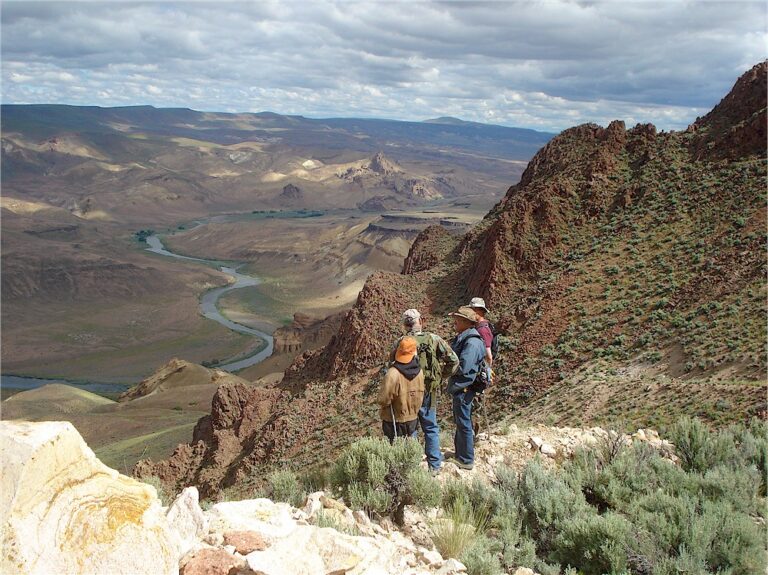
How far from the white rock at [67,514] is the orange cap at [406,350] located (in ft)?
11.5

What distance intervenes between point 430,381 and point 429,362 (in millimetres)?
226

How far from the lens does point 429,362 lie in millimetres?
7305

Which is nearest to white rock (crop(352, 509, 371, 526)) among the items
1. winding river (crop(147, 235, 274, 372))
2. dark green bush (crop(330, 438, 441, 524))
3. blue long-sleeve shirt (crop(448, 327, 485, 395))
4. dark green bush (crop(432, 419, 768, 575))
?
dark green bush (crop(330, 438, 441, 524))

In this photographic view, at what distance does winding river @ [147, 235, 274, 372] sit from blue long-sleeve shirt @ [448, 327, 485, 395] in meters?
52.7

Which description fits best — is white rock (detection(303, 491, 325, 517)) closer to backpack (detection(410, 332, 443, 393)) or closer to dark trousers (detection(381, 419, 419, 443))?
dark trousers (detection(381, 419, 419, 443))

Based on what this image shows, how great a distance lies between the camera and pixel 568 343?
15930 millimetres

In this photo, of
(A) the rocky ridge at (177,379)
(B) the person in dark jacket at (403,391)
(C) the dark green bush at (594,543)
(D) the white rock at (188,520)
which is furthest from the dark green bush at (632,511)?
(A) the rocky ridge at (177,379)

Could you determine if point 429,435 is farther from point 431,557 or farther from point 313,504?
point 431,557

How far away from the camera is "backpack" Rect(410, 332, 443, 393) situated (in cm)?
726

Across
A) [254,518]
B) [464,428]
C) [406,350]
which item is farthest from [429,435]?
[254,518]

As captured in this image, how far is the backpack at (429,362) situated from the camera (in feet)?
23.8

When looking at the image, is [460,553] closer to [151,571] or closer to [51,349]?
[151,571]

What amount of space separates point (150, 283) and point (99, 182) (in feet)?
312

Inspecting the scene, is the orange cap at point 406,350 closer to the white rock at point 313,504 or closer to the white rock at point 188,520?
the white rock at point 313,504
